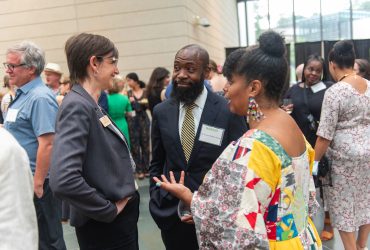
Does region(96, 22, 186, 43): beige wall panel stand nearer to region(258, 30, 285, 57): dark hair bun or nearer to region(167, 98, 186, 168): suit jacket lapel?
region(167, 98, 186, 168): suit jacket lapel

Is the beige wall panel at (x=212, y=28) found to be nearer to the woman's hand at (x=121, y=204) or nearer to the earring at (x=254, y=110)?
the woman's hand at (x=121, y=204)

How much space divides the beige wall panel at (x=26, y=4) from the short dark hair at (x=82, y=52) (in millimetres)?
6832

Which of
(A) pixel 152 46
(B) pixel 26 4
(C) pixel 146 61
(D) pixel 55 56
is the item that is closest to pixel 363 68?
(A) pixel 152 46

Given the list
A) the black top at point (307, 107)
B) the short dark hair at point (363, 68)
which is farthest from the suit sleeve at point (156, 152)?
the short dark hair at point (363, 68)

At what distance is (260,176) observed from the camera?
3.58ft

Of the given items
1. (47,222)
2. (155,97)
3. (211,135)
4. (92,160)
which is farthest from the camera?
(155,97)

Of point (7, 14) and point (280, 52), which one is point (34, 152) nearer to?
point (280, 52)

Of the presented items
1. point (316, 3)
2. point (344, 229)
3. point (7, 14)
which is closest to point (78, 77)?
point (344, 229)

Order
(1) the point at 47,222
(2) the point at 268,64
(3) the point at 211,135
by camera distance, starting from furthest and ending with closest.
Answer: (1) the point at 47,222
(3) the point at 211,135
(2) the point at 268,64

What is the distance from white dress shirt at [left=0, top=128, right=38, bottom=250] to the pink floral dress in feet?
7.18

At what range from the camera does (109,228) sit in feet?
5.05

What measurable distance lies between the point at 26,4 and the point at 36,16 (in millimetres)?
371

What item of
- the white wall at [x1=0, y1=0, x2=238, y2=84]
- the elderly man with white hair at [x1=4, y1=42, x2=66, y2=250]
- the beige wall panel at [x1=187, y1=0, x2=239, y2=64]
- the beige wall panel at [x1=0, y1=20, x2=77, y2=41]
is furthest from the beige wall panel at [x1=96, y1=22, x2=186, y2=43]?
the elderly man with white hair at [x1=4, y1=42, x2=66, y2=250]

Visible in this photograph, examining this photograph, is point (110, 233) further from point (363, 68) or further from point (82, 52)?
point (363, 68)
